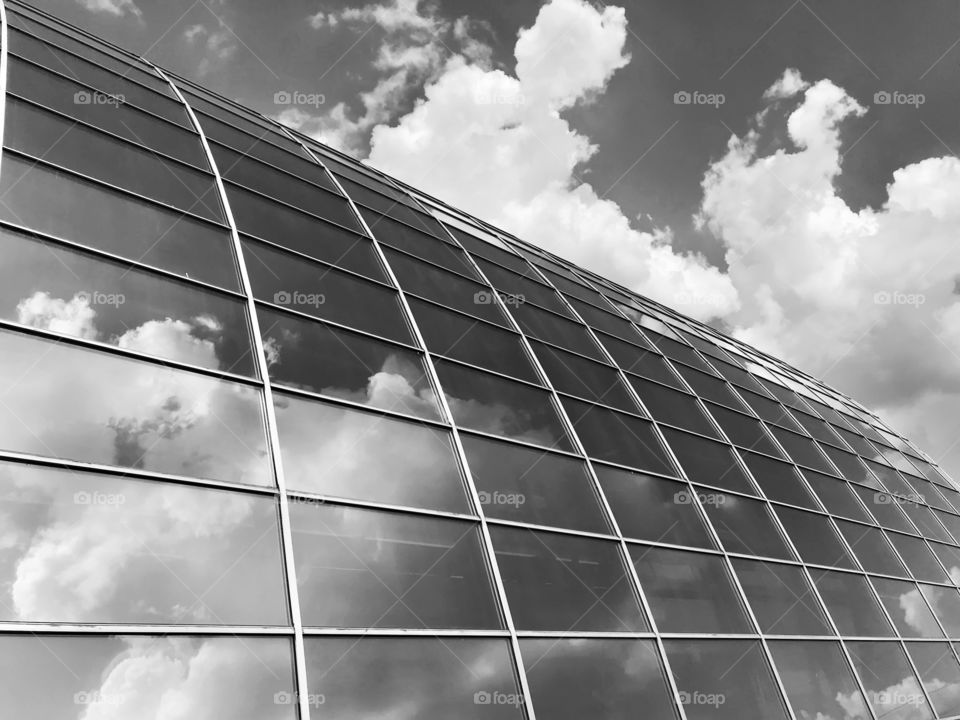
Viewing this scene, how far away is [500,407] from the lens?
54.6 ft

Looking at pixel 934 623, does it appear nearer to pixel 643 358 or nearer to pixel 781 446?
pixel 781 446

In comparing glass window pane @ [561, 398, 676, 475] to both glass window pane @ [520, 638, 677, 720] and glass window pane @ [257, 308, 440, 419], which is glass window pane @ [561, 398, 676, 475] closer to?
glass window pane @ [257, 308, 440, 419]

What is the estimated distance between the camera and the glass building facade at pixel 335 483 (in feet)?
28.6

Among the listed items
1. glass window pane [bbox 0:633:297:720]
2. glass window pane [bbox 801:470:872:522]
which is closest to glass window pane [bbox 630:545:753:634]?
glass window pane [bbox 0:633:297:720]

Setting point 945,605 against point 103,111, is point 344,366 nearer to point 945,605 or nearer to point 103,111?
point 103,111

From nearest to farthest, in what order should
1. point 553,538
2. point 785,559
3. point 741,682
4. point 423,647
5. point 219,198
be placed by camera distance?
point 423,647, point 553,538, point 741,682, point 219,198, point 785,559

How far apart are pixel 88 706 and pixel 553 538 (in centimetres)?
887

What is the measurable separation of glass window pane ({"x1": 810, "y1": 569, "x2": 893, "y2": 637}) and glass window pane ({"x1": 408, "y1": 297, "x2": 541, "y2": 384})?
37.2 feet

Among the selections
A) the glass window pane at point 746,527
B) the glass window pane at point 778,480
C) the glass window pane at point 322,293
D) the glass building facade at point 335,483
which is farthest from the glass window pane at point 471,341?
the glass window pane at point 778,480

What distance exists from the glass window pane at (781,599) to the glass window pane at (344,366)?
10.1 metres

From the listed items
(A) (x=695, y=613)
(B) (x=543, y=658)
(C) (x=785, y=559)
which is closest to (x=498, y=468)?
(B) (x=543, y=658)

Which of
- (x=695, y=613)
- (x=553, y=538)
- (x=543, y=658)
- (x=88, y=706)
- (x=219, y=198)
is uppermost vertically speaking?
(x=219, y=198)

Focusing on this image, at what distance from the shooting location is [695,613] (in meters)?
15.6

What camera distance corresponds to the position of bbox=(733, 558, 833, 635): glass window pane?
692 inches
